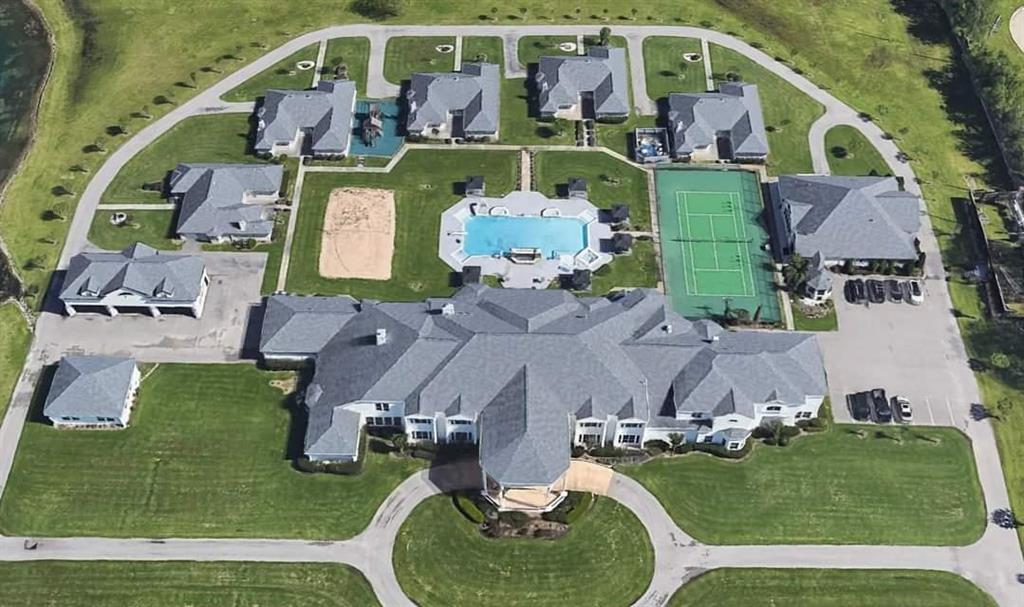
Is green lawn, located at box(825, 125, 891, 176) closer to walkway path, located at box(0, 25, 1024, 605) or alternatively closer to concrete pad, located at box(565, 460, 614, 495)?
walkway path, located at box(0, 25, 1024, 605)

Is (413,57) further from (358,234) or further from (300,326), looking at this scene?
(300,326)

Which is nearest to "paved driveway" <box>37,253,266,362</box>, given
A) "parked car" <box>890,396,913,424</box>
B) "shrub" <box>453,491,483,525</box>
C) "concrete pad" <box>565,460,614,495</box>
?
"shrub" <box>453,491,483,525</box>

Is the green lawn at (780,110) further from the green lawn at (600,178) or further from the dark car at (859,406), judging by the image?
the dark car at (859,406)

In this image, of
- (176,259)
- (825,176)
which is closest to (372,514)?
(176,259)

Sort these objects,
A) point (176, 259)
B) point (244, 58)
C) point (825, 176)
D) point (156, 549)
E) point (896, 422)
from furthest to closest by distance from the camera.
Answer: point (244, 58) < point (825, 176) < point (176, 259) < point (896, 422) < point (156, 549)

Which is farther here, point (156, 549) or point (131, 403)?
point (131, 403)

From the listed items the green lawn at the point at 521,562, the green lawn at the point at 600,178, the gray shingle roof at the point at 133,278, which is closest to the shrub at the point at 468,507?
the green lawn at the point at 521,562

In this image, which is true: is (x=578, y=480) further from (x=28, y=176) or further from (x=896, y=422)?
(x=28, y=176)
